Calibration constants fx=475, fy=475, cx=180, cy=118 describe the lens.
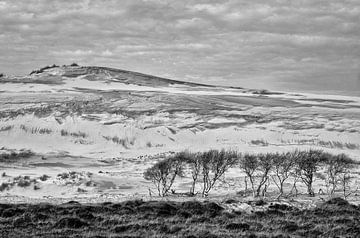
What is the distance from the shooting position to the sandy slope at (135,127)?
4903 centimetres

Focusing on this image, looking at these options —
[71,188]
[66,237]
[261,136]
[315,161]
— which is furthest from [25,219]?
[261,136]

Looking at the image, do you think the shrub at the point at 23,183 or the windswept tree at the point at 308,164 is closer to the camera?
the windswept tree at the point at 308,164

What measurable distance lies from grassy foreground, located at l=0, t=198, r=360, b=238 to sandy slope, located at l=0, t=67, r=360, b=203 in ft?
56.7

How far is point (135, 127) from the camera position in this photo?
68062mm

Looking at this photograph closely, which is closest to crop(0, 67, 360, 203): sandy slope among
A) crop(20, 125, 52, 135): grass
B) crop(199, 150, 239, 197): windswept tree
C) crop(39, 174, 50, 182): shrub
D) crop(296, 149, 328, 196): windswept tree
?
crop(20, 125, 52, 135): grass

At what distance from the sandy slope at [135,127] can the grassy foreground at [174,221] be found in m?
17.3

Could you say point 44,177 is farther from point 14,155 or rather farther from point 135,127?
point 135,127

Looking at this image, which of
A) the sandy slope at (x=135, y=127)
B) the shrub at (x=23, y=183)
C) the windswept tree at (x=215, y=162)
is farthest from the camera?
the sandy slope at (x=135, y=127)

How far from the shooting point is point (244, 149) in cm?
5528

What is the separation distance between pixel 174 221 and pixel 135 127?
51.6 metres

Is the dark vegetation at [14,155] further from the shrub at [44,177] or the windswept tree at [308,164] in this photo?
the windswept tree at [308,164]

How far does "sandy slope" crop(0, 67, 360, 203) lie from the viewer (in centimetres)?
4903

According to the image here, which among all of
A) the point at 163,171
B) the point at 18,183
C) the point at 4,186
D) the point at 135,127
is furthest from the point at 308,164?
the point at 135,127

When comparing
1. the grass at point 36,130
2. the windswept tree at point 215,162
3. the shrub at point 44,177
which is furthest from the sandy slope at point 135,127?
the windswept tree at point 215,162
